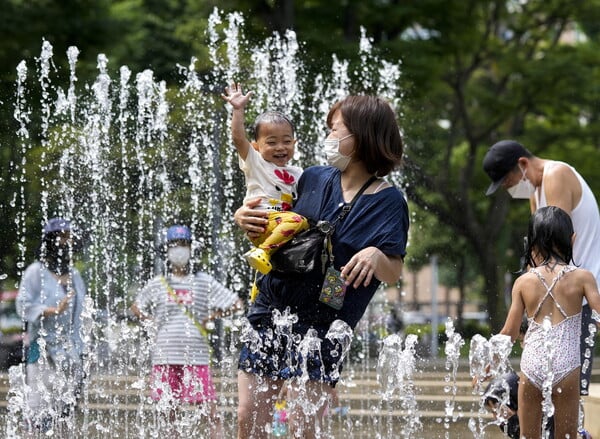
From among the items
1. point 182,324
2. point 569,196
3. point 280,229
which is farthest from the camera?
point 182,324

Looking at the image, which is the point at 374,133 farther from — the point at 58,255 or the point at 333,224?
the point at 58,255

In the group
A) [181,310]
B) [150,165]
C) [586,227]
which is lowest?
[181,310]

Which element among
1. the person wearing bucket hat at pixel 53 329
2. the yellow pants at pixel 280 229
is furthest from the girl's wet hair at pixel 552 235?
the person wearing bucket hat at pixel 53 329

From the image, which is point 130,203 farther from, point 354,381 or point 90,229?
point 354,381

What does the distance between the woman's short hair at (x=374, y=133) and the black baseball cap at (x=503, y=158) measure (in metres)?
1.45

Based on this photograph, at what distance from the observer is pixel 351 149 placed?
12.0 feet

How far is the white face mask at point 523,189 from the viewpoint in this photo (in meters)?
5.02

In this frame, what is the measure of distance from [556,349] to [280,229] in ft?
4.55

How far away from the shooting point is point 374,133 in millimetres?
3652

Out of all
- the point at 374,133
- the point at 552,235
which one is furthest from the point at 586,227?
the point at 374,133

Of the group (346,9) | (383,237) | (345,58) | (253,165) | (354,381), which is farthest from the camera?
(346,9)

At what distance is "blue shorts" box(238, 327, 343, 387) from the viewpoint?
→ 3.51m

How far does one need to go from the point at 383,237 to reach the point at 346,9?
42.4 ft

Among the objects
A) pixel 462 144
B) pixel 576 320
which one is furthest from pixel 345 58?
pixel 576 320
